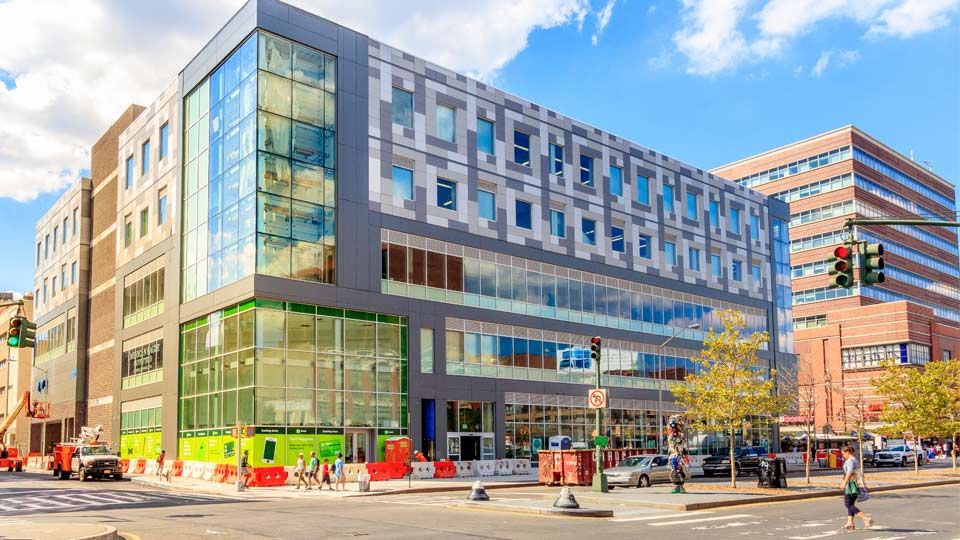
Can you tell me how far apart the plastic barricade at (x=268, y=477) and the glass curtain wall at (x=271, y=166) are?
10240 millimetres

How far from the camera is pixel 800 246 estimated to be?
126812 millimetres

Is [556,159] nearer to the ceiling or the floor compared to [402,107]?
nearer to the floor

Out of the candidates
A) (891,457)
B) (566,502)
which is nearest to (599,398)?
(566,502)

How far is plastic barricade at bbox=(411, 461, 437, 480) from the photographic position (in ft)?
157

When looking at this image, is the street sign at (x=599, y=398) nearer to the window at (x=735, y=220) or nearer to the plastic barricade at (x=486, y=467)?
the plastic barricade at (x=486, y=467)

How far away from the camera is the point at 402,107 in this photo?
54.3m

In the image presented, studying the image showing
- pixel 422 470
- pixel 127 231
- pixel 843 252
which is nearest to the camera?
pixel 843 252

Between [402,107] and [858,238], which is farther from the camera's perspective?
[858,238]

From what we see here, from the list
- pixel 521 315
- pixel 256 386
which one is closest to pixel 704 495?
pixel 256 386

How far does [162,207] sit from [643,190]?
3580 centimetres

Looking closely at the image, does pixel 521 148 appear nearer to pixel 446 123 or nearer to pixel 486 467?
pixel 446 123

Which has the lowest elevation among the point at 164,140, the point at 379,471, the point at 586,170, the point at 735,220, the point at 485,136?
the point at 379,471

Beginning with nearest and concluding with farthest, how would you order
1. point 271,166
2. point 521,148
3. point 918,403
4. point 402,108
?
1. point 271,166
2. point 918,403
3. point 402,108
4. point 521,148

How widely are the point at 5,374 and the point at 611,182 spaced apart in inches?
3070
